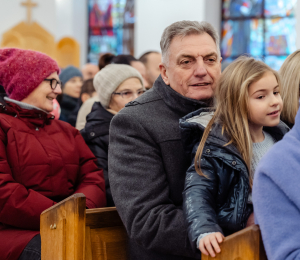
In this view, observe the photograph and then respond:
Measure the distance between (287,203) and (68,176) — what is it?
1.68 metres

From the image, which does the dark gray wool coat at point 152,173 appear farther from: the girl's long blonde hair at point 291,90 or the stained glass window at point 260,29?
the stained glass window at point 260,29

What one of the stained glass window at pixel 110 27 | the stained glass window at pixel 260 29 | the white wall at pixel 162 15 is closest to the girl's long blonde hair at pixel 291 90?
the white wall at pixel 162 15

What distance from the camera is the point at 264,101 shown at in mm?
1894

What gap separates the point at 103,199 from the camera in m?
2.88

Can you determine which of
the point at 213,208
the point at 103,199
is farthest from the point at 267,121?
the point at 103,199

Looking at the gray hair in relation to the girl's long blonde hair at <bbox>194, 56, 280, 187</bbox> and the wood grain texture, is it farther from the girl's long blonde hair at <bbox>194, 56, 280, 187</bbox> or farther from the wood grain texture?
the wood grain texture

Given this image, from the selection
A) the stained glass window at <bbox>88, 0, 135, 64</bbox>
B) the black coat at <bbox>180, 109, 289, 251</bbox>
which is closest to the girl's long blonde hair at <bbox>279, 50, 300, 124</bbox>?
the black coat at <bbox>180, 109, 289, 251</bbox>

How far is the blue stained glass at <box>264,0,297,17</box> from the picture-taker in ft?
31.2

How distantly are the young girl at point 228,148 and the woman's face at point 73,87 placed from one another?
438 cm

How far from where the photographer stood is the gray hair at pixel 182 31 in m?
2.17

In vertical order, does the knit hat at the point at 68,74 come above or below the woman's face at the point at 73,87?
above

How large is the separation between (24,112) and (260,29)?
8.06 m

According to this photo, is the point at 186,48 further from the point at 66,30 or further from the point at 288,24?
the point at 66,30

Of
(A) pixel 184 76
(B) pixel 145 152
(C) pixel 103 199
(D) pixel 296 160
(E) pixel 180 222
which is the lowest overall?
(C) pixel 103 199
